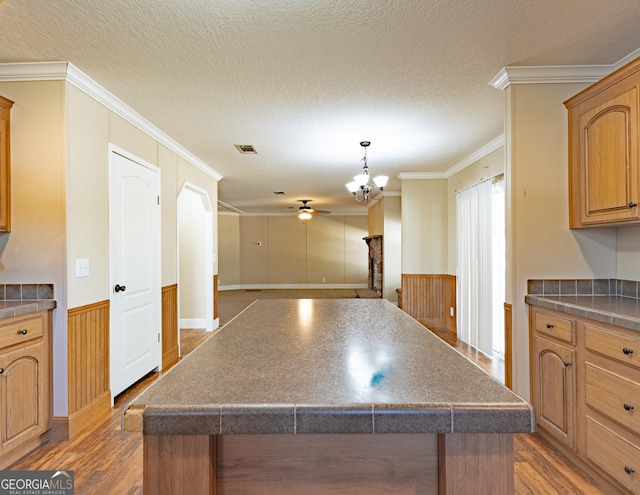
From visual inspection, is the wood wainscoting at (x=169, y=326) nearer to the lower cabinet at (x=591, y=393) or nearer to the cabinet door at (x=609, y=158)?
the lower cabinet at (x=591, y=393)

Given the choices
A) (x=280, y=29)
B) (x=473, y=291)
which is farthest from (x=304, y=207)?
(x=280, y=29)

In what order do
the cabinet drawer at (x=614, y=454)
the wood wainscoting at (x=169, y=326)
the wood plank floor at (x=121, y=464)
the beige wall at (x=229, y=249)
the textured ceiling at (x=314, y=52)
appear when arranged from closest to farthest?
the cabinet drawer at (x=614, y=454)
the textured ceiling at (x=314, y=52)
the wood plank floor at (x=121, y=464)
the wood wainscoting at (x=169, y=326)
the beige wall at (x=229, y=249)

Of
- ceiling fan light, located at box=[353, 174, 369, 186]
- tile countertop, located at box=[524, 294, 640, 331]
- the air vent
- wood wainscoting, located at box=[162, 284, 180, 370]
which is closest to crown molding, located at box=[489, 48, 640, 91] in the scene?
tile countertop, located at box=[524, 294, 640, 331]

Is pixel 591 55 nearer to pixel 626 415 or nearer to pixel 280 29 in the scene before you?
pixel 280 29

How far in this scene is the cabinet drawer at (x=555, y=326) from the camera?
2086 millimetres

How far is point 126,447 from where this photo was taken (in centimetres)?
238

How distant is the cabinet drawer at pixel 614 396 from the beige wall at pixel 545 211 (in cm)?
57

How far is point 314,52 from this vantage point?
221 cm

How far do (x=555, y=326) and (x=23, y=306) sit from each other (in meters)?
3.20

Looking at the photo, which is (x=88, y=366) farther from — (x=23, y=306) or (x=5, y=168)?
(x=5, y=168)

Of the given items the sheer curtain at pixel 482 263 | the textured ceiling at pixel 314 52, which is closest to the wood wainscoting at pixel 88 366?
the textured ceiling at pixel 314 52

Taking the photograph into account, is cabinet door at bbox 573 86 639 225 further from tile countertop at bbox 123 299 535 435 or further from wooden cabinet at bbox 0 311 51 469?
wooden cabinet at bbox 0 311 51 469

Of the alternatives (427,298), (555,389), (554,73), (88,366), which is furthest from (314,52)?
(427,298)

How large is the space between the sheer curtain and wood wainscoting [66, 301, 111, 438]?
156 inches
